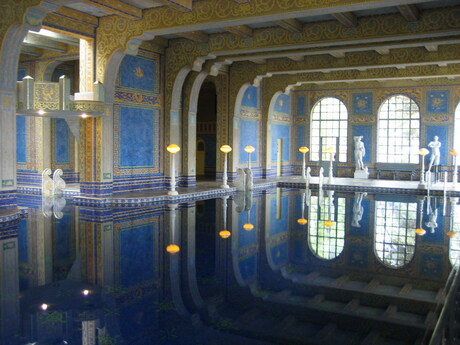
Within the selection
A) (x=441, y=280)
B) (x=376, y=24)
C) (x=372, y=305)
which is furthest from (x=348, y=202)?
(x=372, y=305)

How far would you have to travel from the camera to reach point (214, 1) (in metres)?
10.6

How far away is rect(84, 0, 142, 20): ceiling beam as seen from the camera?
1053 centimetres

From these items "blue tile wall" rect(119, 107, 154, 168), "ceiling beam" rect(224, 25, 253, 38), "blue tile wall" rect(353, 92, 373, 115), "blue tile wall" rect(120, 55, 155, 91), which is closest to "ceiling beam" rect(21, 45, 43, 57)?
"blue tile wall" rect(120, 55, 155, 91)

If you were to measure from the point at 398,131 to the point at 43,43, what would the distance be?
15695mm

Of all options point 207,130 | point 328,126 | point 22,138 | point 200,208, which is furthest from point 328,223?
point 328,126

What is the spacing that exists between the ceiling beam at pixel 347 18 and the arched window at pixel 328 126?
11.6 m

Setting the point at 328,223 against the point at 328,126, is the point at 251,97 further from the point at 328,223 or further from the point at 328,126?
the point at 328,223

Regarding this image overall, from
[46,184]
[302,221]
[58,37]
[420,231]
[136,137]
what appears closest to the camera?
[420,231]

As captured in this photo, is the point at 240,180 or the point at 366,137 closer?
the point at 240,180

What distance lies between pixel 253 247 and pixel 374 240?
229 centimetres

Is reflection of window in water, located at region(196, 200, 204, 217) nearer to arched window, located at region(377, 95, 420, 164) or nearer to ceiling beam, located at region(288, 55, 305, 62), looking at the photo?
ceiling beam, located at region(288, 55, 305, 62)

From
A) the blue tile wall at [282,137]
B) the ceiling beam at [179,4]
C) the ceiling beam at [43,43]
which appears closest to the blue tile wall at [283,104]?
the blue tile wall at [282,137]

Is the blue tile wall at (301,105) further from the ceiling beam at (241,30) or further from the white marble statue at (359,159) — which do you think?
the ceiling beam at (241,30)

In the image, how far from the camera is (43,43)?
48.4 feet
